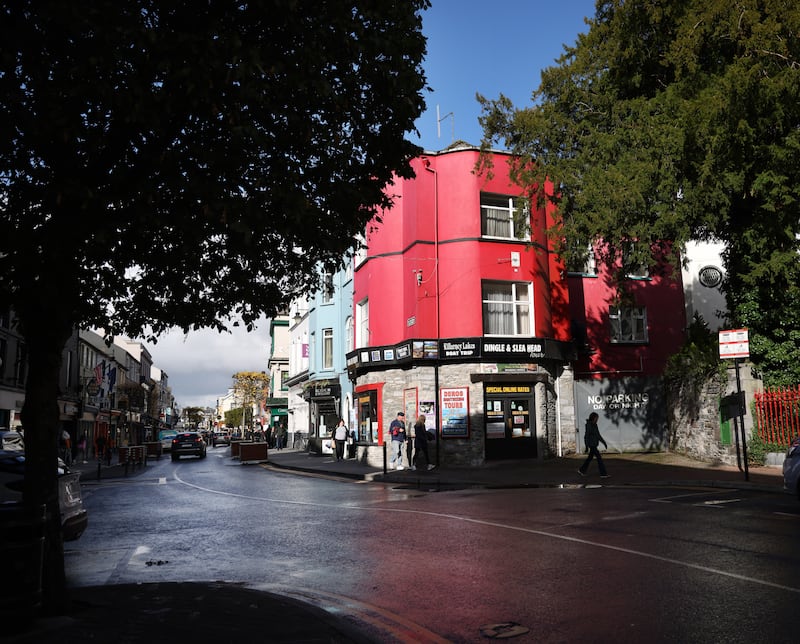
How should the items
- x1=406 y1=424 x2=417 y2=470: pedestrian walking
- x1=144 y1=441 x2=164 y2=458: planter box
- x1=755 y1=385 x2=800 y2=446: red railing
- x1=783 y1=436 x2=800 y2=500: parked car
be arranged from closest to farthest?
x1=783 y1=436 x2=800 y2=500: parked car < x1=755 y1=385 x2=800 y2=446: red railing < x1=406 y1=424 x2=417 y2=470: pedestrian walking < x1=144 y1=441 x2=164 y2=458: planter box

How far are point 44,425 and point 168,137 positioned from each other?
8.42 feet

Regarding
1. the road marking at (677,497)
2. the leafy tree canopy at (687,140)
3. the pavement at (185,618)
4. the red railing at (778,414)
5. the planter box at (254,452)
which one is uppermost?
the leafy tree canopy at (687,140)

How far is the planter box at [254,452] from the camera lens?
31.8 m

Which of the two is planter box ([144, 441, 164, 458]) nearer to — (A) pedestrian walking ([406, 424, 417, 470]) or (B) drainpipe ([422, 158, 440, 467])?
(A) pedestrian walking ([406, 424, 417, 470])

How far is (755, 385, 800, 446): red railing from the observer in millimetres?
16375

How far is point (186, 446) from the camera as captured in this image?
124ft

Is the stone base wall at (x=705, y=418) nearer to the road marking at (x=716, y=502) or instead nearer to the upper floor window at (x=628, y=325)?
the road marking at (x=716, y=502)

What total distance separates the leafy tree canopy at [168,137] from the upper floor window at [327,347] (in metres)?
28.9

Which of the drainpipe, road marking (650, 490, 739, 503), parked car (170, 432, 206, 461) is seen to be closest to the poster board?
the drainpipe

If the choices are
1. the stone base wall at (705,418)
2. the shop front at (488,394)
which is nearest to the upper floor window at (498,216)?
the shop front at (488,394)

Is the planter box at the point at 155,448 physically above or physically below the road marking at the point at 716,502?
below

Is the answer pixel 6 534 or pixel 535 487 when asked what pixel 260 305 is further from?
pixel 535 487

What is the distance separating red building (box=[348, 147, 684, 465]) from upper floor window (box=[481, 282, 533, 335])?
0.12 feet

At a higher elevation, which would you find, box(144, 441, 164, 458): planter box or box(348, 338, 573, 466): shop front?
box(348, 338, 573, 466): shop front
